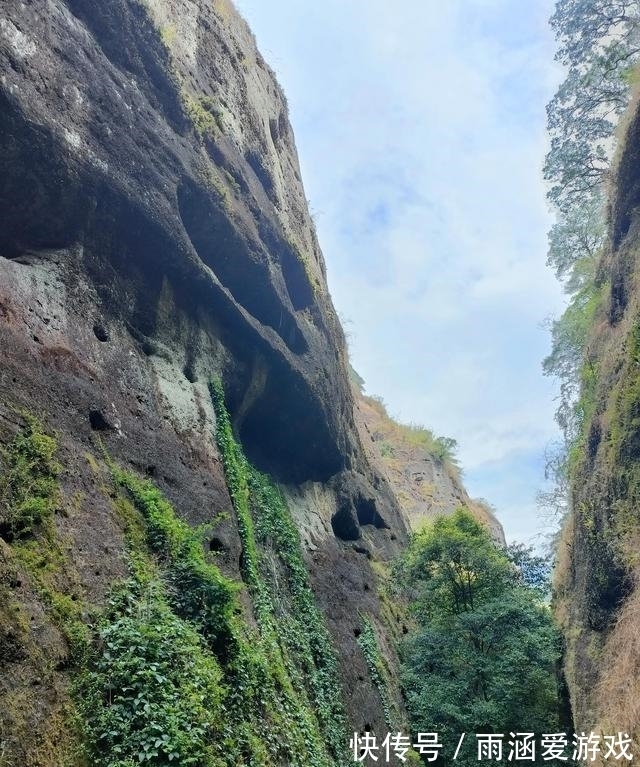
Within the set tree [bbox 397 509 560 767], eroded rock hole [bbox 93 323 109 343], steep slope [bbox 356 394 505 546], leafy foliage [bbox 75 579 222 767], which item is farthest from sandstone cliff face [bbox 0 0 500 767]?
steep slope [bbox 356 394 505 546]

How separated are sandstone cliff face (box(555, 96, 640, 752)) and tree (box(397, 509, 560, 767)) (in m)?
0.91

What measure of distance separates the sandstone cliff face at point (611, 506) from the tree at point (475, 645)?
0.91m

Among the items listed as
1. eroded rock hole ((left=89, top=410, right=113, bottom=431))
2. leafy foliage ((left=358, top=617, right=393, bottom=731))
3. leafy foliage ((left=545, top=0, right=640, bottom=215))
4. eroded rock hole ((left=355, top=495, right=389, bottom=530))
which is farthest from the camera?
eroded rock hole ((left=355, top=495, right=389, bottom=530))

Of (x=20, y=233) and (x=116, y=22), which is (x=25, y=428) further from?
(x=116, y=22)

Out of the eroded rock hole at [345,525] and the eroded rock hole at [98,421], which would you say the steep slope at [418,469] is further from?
the eroded rock hole at [98,421]

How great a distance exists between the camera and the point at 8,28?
805 cm

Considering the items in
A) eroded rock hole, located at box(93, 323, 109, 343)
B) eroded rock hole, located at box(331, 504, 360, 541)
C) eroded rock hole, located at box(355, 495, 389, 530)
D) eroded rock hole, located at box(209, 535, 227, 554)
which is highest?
eroded rock hole, located at box(93, 323, 109, 343)

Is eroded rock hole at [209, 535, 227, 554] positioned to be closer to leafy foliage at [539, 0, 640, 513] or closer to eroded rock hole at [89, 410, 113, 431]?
eroded rock hole at [89, 410, 113, 431]

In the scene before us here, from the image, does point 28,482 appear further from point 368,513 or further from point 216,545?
point 368,513

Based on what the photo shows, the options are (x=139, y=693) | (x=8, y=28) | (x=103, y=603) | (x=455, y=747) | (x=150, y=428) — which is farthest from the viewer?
(x=455, y=747)

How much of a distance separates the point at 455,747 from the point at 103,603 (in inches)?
432

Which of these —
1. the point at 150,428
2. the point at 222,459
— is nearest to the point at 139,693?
the point at 150,428

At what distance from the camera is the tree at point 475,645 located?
1371 centimetres

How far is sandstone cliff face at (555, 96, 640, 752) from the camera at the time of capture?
10.1 meters
